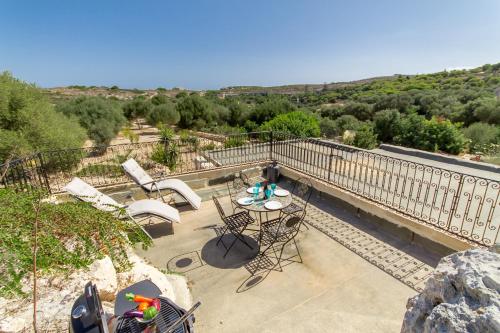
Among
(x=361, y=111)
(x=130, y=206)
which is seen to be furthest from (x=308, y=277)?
(x=361, y=111)

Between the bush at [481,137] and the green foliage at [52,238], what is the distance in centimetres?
1399

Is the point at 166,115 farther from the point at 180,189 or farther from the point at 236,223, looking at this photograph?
the point at 236,223

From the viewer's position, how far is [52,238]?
246 centimetres

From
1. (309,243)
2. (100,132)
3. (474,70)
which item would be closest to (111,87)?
(100,132)

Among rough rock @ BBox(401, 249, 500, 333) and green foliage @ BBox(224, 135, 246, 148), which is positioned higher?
rough rock @ BBox(401, 249, 500, 333)

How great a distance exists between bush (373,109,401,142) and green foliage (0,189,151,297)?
14.3 meters

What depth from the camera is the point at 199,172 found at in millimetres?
6344

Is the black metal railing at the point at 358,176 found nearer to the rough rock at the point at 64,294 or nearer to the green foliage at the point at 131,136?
the rough rock at the point at 64,294

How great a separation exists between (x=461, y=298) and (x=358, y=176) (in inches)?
223

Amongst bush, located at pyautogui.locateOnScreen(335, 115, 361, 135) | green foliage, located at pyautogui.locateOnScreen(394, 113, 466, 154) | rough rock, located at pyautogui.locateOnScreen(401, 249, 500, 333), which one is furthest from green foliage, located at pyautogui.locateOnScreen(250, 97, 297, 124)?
rough rock, located at pyautogui.locateOnScreen(401, 249, 500, 333)

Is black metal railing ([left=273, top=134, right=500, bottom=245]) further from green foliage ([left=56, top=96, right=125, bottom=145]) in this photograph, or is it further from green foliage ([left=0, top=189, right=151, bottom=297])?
green foliage ([left=56, top=96, right=125, bottom=145])

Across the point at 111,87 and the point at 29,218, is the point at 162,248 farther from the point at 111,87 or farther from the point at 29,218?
the point at 111,87

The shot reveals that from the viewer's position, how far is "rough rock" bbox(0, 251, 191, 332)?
1948 millimetres

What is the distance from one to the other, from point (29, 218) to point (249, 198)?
2731 mm
